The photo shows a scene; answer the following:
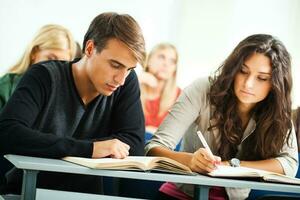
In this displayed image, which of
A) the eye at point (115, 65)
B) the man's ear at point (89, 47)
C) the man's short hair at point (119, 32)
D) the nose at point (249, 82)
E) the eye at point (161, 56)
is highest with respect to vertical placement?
the man's short hair at point (119, 32)

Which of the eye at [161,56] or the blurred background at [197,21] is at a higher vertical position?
the blurred background at [197,21]

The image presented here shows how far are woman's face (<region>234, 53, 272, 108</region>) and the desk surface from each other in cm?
51

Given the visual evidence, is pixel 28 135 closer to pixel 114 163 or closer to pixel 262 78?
pixel 114 163

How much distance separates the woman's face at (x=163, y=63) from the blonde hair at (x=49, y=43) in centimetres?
165

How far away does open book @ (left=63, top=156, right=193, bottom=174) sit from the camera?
1.23 meters

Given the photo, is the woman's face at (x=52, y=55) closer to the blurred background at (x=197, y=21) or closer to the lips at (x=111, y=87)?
the lips at (x=111, y=87)

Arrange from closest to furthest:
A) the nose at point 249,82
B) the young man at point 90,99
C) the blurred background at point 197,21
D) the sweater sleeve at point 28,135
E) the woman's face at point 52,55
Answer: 1. the sweater sleeve at point 28,135
2. the young man at point 90,99
3. the nose at point 249,82
4. the woman's face at point 52,55
5. the blurred background at point 197,21

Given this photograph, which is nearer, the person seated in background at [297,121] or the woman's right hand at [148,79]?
the person seated in background at [297,121]

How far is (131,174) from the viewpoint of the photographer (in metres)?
1.23

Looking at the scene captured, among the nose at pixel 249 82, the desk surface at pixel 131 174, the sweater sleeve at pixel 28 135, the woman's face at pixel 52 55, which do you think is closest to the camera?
the desk surface at pixel 131 174

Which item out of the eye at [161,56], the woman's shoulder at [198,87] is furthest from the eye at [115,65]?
the eye at [161,56]

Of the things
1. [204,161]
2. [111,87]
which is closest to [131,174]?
[204,161]

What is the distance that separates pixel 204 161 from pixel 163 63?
2.73 m

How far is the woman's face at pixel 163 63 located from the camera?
4148 millimetres
